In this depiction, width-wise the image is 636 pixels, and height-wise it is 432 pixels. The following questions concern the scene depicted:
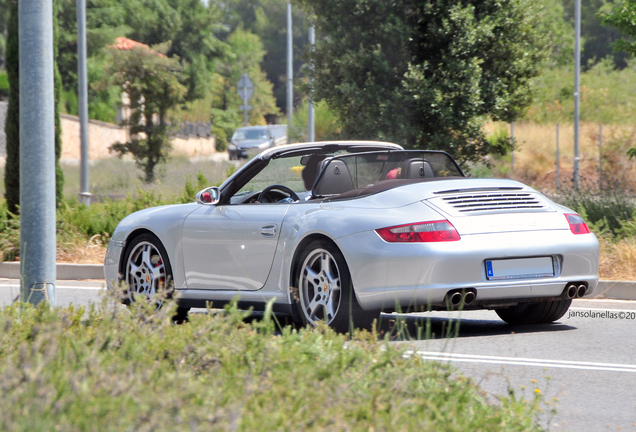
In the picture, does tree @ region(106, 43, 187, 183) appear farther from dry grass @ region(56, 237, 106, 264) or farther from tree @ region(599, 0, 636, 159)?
tree @ region(599, 0, 636, 159)

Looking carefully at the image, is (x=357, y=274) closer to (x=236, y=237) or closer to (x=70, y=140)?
(x=236, y=237)

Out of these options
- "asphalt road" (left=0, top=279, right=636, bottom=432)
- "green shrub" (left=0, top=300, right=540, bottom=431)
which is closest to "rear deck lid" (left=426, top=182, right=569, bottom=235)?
"asphalt road" (left=0, top=279, right=636, bottom=432)

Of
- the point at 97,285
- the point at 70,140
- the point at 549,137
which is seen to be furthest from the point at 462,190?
the point at 70,140

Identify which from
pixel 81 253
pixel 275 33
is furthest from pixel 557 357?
pixel 275 33

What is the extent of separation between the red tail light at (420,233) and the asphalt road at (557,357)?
551 millimetres

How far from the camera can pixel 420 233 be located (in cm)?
591

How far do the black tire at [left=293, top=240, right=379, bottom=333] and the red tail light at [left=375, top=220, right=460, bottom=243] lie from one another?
386 mm

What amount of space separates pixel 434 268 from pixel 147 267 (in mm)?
2840

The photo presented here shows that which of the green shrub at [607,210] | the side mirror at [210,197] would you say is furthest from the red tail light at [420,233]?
the green shrub at [607,210]

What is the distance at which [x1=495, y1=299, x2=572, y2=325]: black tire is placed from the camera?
701 centimetres

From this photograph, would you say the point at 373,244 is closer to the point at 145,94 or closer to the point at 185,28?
the point at 145,94

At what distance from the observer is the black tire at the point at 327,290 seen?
605cm

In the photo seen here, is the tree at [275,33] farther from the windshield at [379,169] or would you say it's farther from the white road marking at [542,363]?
the white road marking at [542,363]

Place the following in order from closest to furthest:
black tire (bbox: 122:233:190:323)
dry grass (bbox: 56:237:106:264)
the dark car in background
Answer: black tire (bbox: 122:233:190:323)
dry grass (bbox: 56:237:106:264)
the dark car in background
